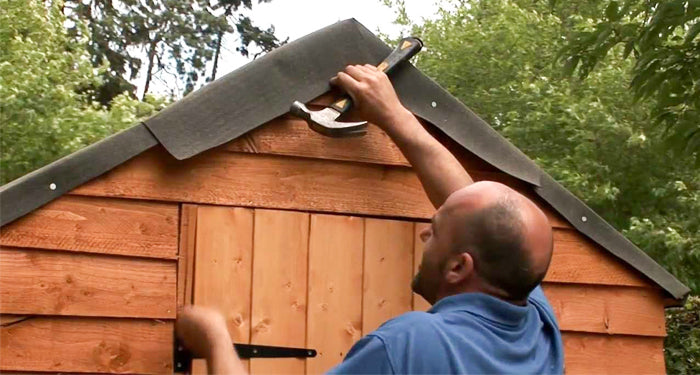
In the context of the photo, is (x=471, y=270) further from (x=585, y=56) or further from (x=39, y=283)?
(x=585, y=56)

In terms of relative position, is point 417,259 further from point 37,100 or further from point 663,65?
point 37,100

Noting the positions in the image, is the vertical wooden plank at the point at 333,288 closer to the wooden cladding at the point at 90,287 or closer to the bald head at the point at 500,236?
the wooden cladding at the point at 90,287

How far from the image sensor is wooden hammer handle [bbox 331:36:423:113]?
3468 millimetres

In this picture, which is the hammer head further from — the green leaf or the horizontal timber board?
the green leaf

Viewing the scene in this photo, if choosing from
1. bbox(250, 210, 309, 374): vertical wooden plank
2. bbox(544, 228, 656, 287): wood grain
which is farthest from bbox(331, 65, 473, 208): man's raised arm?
bbox(544, 228, 656, 287): wood grain

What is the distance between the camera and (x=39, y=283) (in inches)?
122

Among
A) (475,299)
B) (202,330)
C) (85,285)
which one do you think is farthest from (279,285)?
(475,299)

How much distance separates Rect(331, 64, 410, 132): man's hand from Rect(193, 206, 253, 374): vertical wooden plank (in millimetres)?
580

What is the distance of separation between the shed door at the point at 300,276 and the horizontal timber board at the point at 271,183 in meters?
0.05

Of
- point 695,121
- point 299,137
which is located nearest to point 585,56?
point 695,121

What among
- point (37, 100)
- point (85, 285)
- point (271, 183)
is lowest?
point (85, 285)

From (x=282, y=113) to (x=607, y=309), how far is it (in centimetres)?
162

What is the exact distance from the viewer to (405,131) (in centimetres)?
340

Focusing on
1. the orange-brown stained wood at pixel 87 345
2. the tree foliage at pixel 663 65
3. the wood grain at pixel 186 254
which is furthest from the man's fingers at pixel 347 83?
the tree foliage at pixel 663 65
